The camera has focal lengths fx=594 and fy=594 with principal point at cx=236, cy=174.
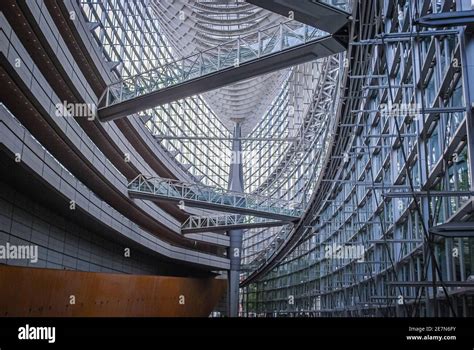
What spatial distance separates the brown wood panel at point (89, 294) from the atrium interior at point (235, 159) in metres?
0.07

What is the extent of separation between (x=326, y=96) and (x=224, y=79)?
35.9 feet

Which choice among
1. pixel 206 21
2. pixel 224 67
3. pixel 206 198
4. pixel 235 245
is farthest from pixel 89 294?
pixel 235 245

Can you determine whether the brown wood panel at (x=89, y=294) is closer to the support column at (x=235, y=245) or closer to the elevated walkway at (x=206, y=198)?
the elevated walkway at (x=206, y=198)

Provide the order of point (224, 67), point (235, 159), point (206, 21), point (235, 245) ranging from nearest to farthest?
point (224, 67) → point (206, 21) → point (235, 159) → point (235, 245)

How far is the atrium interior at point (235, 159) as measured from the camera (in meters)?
9.03

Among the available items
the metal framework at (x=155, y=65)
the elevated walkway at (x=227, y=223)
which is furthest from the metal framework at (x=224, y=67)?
the elevated walkway at (x=227, y=223)

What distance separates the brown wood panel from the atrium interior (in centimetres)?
7

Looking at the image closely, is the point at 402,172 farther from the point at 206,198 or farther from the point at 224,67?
the point at 206,198

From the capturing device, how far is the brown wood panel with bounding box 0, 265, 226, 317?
46.0 feet

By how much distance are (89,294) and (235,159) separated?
23.5 meters

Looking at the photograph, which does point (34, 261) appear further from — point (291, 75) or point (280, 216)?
point (291, 75)

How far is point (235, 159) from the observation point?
4119 centimetres

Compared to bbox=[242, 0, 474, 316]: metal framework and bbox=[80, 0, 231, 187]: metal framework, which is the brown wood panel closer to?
bbox=[242, 0, 474, 316]: metal framework
